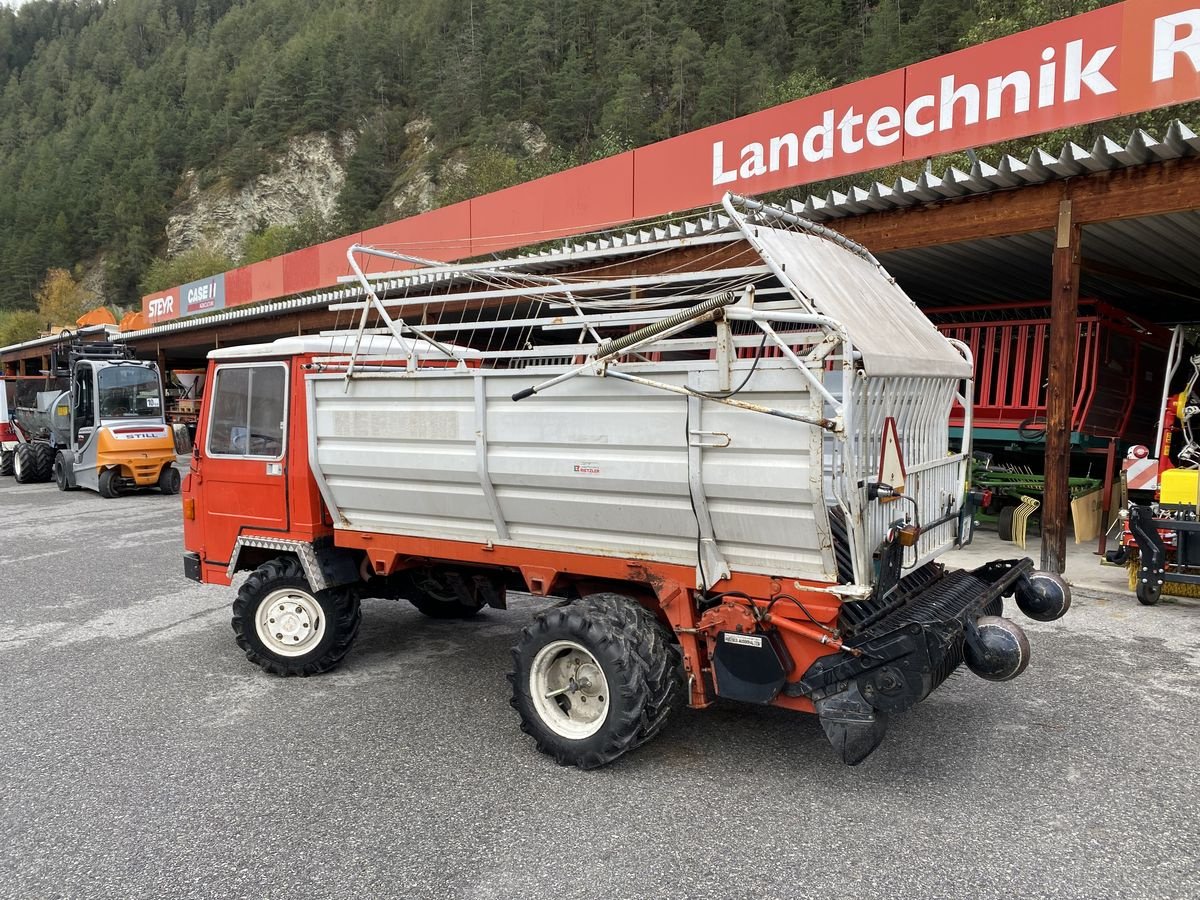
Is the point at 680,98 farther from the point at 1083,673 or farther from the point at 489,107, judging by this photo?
the point at 1083,673

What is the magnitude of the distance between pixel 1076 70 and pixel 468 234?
981cm

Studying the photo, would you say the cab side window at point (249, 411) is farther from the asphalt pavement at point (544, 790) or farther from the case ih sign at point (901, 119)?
the case ih sign at point (901, 119)

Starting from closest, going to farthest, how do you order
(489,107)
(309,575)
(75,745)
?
(75,745) < (309,575) < (489,107)

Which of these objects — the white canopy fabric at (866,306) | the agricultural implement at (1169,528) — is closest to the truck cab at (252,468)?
the white canopy fabric at (866,306)

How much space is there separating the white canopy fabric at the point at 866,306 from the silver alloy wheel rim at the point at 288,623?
3.55 meters

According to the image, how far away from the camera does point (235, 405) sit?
16.9 ft

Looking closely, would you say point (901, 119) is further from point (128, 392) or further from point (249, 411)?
point (128, 392)

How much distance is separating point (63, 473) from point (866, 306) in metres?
16.4

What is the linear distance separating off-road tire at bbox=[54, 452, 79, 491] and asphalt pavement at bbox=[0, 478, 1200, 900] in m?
11.5

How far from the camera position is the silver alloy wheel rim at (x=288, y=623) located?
5.05 m

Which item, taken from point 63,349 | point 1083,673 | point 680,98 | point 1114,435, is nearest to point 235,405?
point 1083,673

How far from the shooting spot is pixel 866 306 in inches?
156

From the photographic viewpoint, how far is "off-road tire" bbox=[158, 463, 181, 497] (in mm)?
14734

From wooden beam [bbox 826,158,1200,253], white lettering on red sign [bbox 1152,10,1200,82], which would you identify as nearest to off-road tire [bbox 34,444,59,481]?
wooden beam [bbox 826,158,1200,253]
